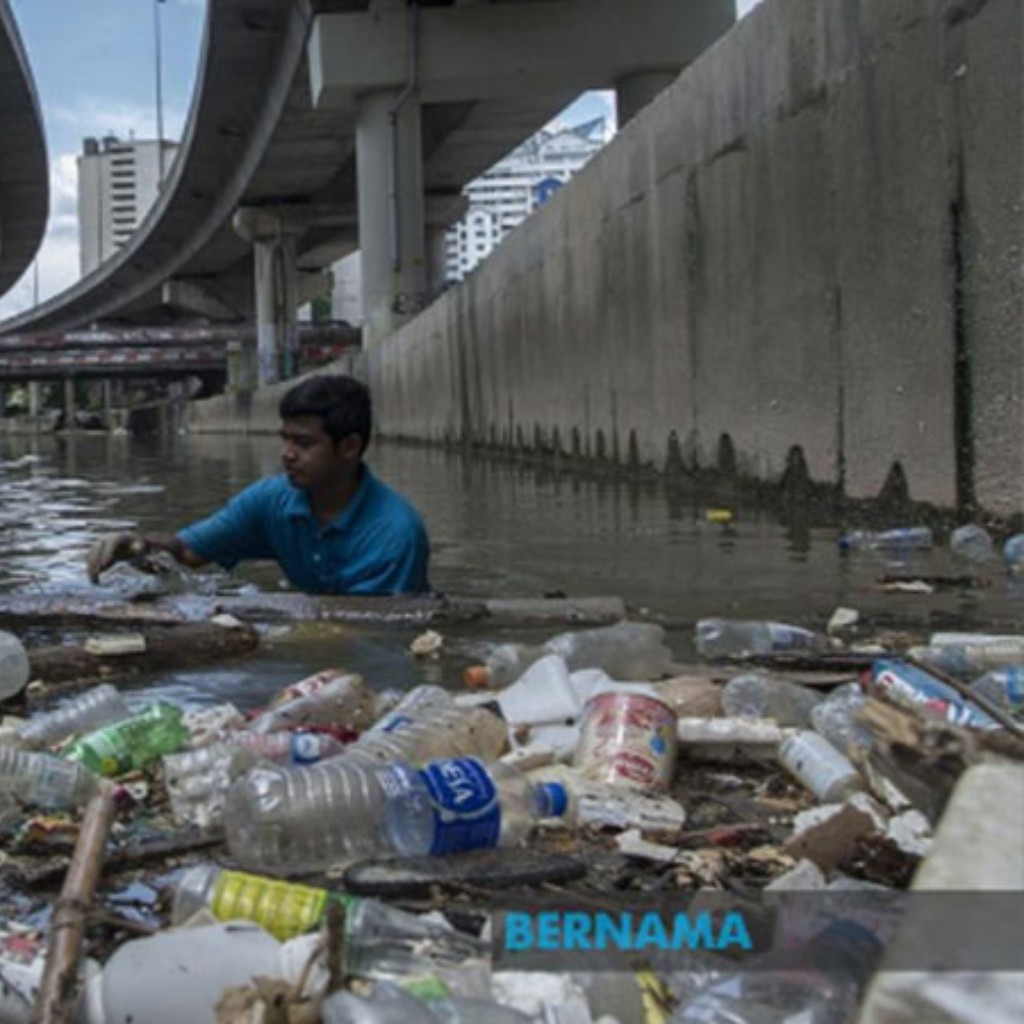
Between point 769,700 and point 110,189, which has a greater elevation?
point 110,189

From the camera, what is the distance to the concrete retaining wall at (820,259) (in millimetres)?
6387

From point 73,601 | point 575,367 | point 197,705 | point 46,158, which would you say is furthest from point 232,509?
point 46,158

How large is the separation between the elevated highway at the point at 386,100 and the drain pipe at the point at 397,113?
0.04m

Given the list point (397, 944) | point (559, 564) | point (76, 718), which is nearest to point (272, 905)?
point (397, 944)

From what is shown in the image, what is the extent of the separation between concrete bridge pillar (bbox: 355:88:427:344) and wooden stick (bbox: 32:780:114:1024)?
93.1 feet

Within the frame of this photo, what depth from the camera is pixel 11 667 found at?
12.7 ft

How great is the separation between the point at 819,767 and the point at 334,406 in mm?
2506

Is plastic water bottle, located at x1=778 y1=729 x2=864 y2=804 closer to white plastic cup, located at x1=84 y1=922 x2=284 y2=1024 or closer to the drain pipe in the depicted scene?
white plastic cup, located at x1=84 y1=922 x2=284 y2=1024

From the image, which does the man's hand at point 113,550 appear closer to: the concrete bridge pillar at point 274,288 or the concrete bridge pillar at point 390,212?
the concrete bridge pillar at point 390,212

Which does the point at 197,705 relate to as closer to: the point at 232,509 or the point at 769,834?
the point at 232,509

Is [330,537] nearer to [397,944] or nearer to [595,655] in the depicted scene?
[595,655]

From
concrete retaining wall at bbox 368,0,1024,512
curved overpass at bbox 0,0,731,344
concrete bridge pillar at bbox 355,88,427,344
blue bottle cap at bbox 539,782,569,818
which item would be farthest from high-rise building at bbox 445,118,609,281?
blue bottle cap at bbox 539,782,569,818

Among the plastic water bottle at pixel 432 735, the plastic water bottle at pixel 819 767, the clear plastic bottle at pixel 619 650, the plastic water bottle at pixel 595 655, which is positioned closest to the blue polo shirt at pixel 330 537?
the plastic water bottle at pixel 595 655

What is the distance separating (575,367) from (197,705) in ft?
36.6
